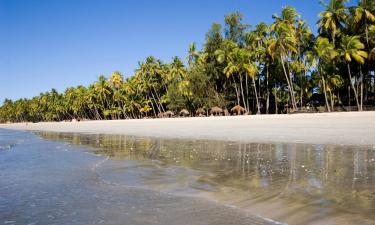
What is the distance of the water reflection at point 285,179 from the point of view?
5.52 metres

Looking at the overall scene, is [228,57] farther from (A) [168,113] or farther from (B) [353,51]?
(B) [353,51]

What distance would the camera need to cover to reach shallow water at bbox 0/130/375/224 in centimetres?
554

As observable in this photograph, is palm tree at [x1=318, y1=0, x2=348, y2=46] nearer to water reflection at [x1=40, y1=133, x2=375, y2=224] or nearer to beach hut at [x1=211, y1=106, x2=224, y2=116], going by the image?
beach hut at [x1=211, y1=106, x2=224, y2=116]

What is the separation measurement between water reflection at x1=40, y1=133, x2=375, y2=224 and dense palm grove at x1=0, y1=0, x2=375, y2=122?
32.9 meters

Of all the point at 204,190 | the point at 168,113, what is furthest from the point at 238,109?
the point at 204,190

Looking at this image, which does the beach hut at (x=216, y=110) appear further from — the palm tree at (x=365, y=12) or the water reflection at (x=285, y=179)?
the water reflection at (x=285, y=179)

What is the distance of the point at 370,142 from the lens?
13.9m

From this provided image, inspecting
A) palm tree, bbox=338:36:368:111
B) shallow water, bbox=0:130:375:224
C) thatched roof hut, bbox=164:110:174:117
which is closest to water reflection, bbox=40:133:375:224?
shallow water, bbox=0:130:375:224

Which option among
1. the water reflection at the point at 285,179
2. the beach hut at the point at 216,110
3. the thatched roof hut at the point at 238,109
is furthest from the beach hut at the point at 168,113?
the water reflection at the point at 285,179

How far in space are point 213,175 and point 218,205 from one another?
9.35ft

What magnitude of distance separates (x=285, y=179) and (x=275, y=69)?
47.5 m

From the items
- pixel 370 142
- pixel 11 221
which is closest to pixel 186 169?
pixel 11 221

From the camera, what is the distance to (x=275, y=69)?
53.5 meters

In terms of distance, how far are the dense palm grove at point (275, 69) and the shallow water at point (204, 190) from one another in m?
34.1
